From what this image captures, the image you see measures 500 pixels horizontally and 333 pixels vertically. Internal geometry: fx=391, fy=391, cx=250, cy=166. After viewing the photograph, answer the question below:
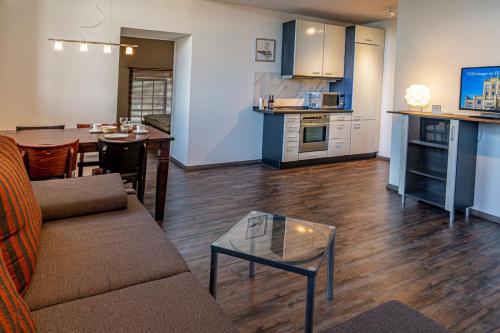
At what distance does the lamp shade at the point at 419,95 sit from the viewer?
4547 millimetres

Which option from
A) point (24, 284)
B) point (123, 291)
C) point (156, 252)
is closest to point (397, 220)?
point (156, 252)

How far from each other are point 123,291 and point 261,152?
555cm

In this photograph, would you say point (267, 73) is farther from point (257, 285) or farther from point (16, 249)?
point (16, 249)

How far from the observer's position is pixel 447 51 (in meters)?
4.42

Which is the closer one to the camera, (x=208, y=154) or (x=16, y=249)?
(x=16, y=249)

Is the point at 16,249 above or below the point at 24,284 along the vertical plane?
above

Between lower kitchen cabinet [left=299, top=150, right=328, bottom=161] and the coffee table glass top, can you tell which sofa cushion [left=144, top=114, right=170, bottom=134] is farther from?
the coffee table glass top

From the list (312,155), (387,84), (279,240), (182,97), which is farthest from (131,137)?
(387,84)

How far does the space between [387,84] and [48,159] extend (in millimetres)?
6219

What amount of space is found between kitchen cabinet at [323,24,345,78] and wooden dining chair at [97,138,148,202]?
4434 mm

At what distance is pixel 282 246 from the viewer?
2254 millimetres

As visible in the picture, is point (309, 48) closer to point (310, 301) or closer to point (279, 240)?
point (279, 240)

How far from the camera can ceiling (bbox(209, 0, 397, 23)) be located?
6004 millimetres

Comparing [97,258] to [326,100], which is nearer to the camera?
[97,258]
